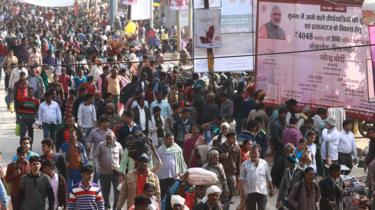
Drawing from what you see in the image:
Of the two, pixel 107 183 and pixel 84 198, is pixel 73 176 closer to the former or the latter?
pixel 107 183

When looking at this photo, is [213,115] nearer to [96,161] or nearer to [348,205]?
[96,161]

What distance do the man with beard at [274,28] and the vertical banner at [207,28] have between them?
975mm

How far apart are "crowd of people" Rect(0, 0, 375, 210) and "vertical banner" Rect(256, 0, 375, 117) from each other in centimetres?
66

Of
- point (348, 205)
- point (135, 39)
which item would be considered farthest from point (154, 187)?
point (135, 39)

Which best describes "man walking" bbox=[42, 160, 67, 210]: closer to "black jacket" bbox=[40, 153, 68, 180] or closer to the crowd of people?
the crowd of people

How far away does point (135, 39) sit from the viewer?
1804 inches

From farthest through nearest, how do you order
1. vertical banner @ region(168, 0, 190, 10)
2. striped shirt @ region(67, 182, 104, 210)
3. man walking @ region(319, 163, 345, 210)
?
vertical banner @ region(168, 0, 190, 10) < man walking @ region(319, 163, 345, 210) < striped shirt @ region(67, 182, 104, 210)

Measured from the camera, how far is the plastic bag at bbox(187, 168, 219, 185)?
45.5 ft

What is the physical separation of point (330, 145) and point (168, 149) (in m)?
2.94

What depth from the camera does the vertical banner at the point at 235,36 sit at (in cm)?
2394

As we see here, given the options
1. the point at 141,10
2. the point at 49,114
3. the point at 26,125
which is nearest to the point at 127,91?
the point at 26,125

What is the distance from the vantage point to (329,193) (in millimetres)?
14484

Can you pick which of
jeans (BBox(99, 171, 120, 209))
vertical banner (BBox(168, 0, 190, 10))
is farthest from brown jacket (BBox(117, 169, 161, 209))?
vertical banner (BBox(168, 0, 190, 10))

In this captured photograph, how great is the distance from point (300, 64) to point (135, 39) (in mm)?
23743
